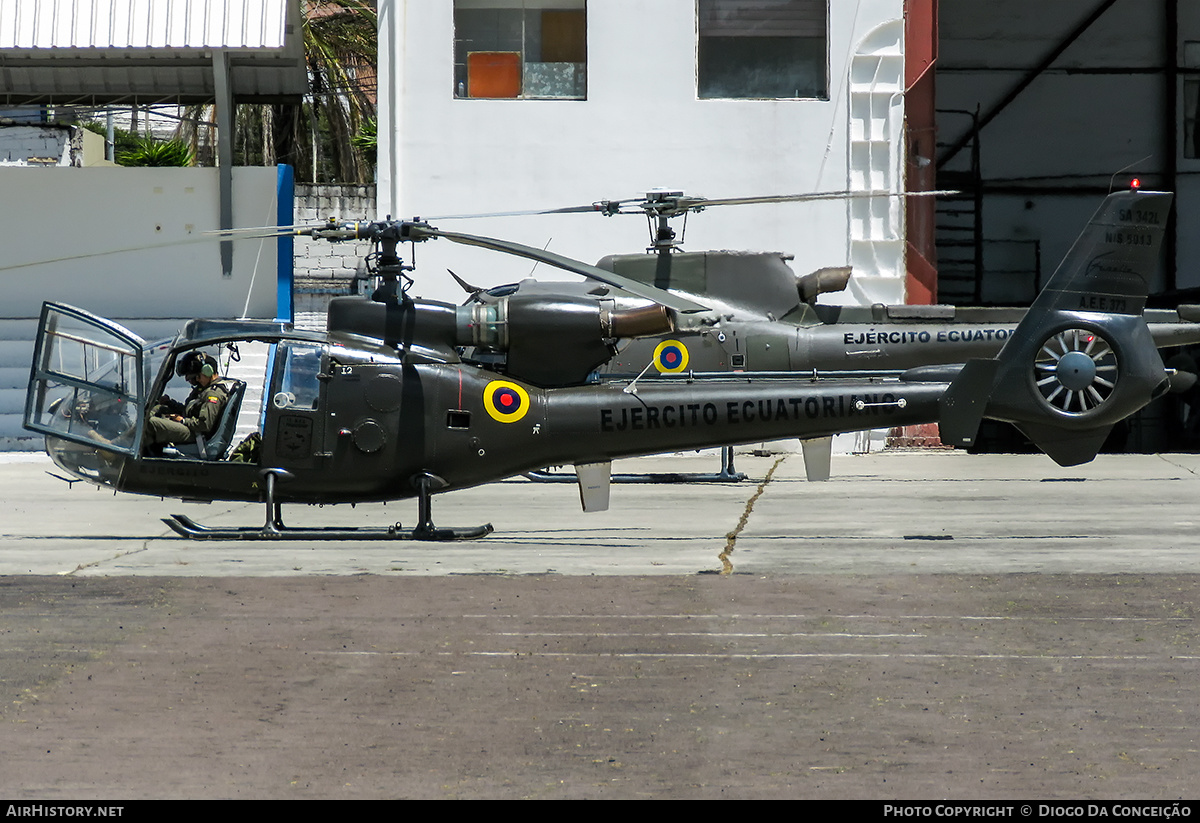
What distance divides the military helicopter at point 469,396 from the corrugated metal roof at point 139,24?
985 cm

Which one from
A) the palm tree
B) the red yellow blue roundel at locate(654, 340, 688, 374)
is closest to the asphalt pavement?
the red yellow blue roundel at locate(654, 340, 688, 374)

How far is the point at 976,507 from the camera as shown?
15.0 m

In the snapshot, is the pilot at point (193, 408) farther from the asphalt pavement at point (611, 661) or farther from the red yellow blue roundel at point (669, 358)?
the red yellow blue roundel at point (669, 358)

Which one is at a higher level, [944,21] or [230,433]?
Result: [944,21]

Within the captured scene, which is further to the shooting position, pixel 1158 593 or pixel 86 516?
pixel 86 516

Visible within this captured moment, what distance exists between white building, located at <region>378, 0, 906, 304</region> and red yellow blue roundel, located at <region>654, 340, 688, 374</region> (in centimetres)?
617

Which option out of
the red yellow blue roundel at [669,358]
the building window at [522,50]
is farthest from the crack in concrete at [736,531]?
the building window at [522,50]

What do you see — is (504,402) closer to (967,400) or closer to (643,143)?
(967,400)

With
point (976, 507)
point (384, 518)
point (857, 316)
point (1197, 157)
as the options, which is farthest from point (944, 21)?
point (384, 518)

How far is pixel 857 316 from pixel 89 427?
10053mm

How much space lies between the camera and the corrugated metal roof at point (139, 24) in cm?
2000

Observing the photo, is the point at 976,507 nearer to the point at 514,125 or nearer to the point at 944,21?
the point at 514,125

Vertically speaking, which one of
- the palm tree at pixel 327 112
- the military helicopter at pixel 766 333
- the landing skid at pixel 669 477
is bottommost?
the landing skid at pixel 669 477
